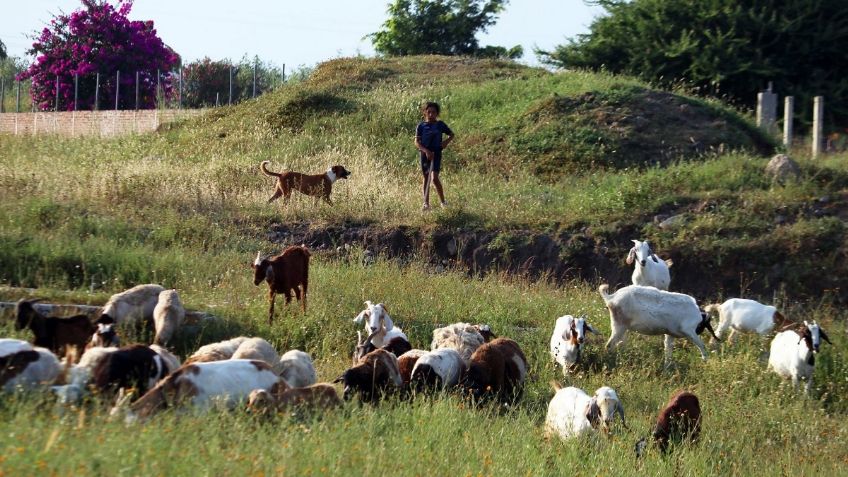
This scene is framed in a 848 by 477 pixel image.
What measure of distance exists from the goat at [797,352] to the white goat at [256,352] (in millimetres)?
5300

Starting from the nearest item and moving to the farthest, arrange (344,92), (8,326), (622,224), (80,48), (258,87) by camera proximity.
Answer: (8,326) → (622,224) → (344,92) → (80,48) → (258,87)

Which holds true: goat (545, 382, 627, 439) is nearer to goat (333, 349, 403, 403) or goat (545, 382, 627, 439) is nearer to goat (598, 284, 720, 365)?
goat (333, 349, 403, 403)

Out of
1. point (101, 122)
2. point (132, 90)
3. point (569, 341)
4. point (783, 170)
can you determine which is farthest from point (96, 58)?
point (569, 341)

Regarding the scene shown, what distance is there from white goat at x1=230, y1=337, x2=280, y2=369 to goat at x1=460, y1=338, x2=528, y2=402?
5.29ft

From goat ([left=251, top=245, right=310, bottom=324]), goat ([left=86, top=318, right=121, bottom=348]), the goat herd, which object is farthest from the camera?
goat ([left=251, top=245, right=310, bottom=324])

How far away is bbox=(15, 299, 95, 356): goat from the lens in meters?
10.1

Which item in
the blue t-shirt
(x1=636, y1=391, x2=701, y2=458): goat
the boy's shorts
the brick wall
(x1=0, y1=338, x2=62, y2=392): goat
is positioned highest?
the brick wall

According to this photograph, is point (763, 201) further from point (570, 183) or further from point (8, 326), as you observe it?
point (8, 326)

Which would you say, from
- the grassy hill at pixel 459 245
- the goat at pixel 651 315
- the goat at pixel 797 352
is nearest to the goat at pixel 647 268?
the grassy hill at pixel 459 245

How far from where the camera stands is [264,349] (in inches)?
372

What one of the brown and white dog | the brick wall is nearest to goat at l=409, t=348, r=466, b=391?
the brown and white dog

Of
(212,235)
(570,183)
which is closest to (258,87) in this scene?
(570,183)

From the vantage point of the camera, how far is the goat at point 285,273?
11867 millimetres

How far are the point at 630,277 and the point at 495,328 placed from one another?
443 centimetres
